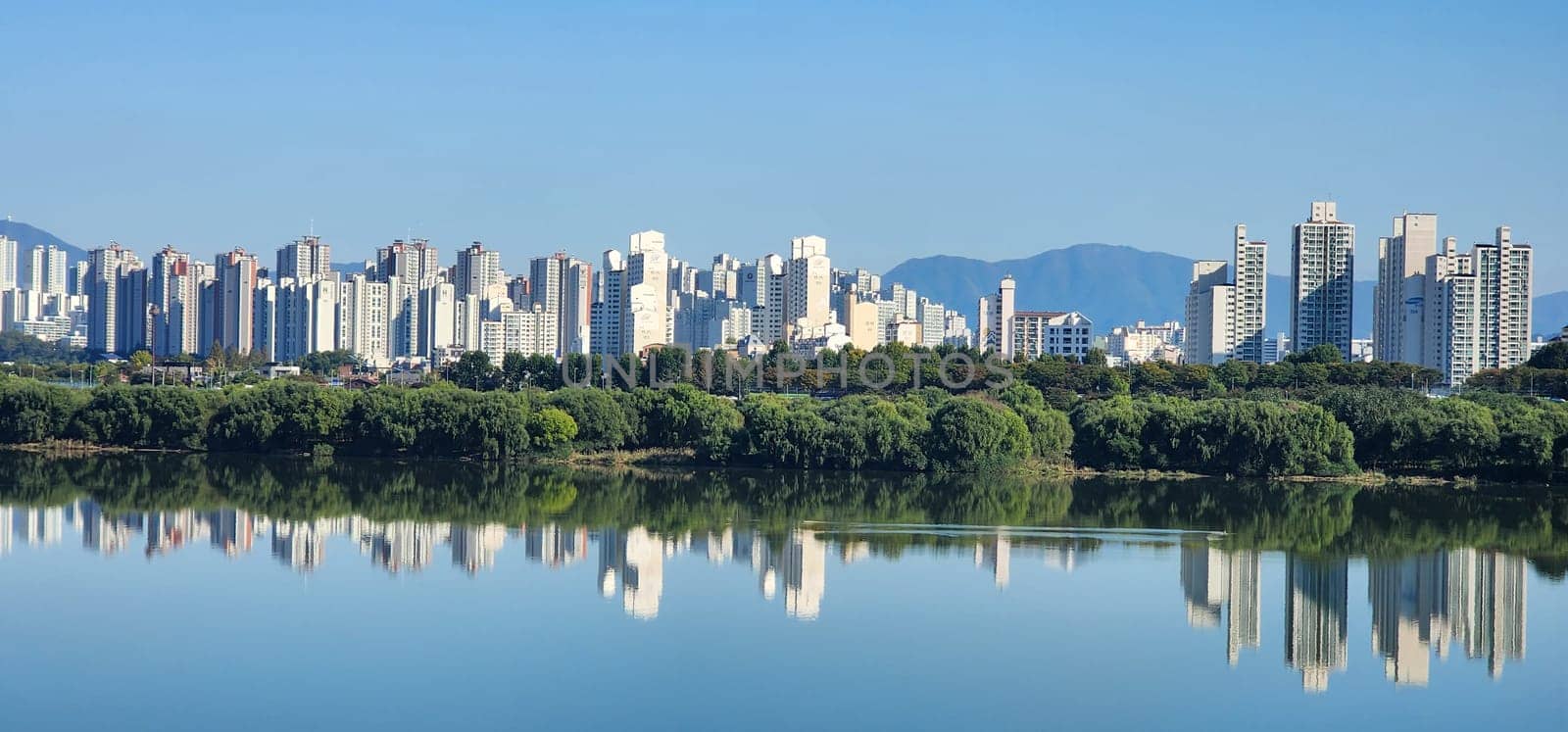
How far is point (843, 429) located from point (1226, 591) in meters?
7.83

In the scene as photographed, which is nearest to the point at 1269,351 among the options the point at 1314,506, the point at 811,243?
the point at 811,243

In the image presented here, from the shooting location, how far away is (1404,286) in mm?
38031

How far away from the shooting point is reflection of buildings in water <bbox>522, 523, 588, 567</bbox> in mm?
11367

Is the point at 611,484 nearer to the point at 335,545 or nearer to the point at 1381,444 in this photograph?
the point at 335,545

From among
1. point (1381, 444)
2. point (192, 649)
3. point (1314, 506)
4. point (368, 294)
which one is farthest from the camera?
point (368, 294)

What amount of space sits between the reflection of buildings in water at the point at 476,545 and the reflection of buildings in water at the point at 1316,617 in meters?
5.14

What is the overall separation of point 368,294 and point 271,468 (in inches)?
1529

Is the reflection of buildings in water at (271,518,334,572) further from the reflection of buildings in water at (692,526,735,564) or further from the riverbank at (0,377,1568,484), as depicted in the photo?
the riverbank at (0,377,1568,484)

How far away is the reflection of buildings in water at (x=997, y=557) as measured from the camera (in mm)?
10820

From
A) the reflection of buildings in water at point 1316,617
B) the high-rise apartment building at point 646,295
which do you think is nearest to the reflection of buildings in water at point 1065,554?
the reflection of buildings in water at point 1316,617

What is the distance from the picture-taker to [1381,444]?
17734 millimetres

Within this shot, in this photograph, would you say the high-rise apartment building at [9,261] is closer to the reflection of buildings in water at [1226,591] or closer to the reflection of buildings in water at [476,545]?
the reflection of buildings in water at [476,545]

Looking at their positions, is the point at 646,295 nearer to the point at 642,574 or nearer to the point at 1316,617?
the point at 642,574

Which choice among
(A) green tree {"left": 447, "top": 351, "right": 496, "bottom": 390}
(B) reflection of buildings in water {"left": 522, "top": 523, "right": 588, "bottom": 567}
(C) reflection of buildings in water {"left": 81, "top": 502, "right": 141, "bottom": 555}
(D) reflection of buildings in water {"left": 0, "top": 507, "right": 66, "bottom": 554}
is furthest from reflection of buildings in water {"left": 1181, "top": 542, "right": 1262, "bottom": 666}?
(A) green tree {"left": 447, "top": 351, "right": 496, "bottom": 390}
